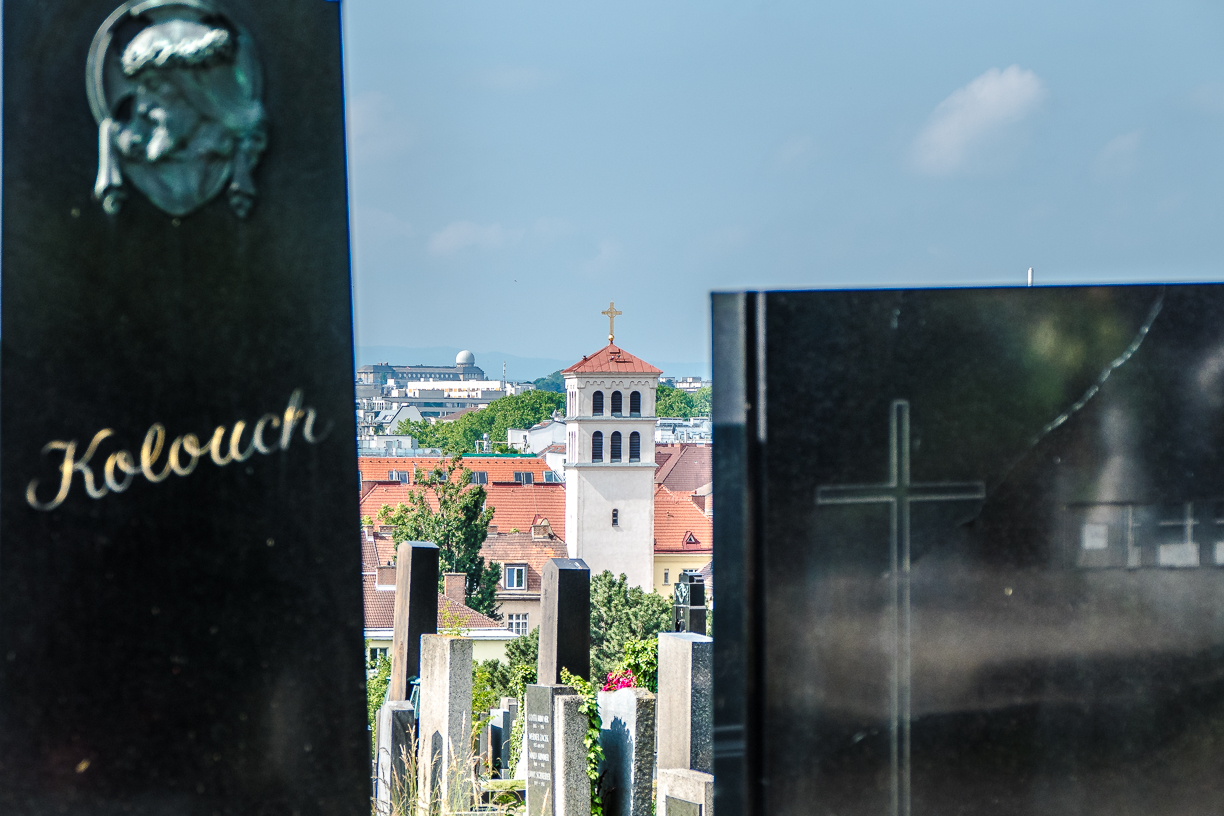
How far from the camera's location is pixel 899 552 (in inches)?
94.2

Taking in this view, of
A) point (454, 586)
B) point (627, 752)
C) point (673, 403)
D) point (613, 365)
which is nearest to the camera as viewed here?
point (627, 752)

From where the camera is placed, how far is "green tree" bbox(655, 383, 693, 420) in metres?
123

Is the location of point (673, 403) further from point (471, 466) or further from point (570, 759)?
point (570, 759)

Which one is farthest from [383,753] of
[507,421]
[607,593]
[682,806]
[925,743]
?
[507,421]

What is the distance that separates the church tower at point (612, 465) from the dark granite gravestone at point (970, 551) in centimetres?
5833

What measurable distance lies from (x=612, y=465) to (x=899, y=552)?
59641 mm

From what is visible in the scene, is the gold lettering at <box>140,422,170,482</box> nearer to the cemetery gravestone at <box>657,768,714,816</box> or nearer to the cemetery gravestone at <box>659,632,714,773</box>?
the cemetery gravestone at <box>657,768,714,816</box>

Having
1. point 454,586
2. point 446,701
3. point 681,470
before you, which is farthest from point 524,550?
point 446,701

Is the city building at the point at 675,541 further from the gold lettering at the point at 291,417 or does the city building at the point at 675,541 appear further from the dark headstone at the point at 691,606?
the gold lettering at the point at 291,417

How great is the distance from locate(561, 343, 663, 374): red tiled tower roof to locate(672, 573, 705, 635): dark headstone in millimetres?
46963

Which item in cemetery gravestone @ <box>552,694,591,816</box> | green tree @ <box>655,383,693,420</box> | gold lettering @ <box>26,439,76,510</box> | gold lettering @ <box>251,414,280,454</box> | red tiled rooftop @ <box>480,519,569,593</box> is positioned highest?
green tree @ <box>655,383,693,420</box>

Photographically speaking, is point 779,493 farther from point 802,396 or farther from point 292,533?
point 292,533

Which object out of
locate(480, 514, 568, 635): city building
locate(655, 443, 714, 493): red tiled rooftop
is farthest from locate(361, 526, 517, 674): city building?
locate(655, 443, 714, 493): red tiled rooftop

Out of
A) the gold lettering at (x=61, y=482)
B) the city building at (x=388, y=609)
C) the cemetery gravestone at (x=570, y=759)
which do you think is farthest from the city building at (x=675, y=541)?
the gold lettering at (x=61, y=482)
